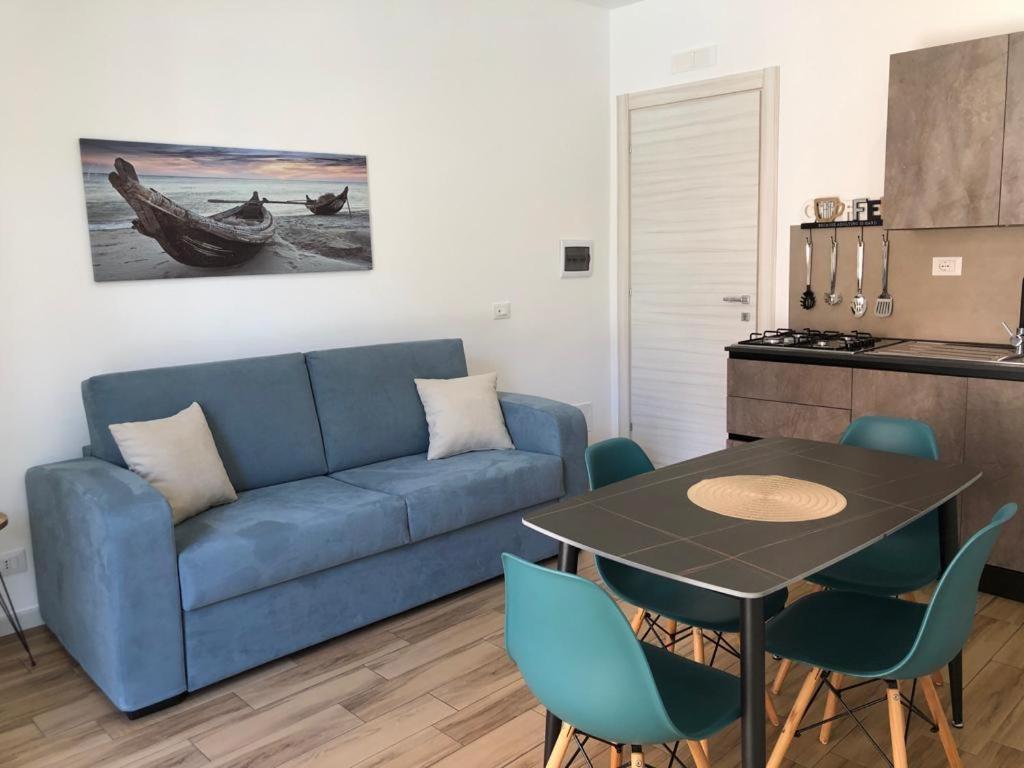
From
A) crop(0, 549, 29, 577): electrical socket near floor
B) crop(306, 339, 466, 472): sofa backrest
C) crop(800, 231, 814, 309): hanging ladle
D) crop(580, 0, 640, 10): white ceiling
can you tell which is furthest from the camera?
crop(580, 0, 640, 10): white ceiling

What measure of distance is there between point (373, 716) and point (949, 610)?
1705mm

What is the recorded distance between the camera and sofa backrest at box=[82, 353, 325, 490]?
3.14 meters

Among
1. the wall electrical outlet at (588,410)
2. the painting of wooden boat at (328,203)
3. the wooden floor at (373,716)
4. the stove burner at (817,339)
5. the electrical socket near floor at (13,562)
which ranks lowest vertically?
the wooden floor at (373,716)

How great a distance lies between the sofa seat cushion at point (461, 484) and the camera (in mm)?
3273

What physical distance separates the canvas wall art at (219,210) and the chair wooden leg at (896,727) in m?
2.97

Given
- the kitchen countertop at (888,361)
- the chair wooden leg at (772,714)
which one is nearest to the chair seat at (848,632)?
the chair wooden leg at (772,714)

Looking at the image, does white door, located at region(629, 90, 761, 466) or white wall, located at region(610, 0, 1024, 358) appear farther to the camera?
white door, located at region(629, 90, 761, 466)

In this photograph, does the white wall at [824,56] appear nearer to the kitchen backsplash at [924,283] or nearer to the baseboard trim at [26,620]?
the kitchen backsplash at [924,283]

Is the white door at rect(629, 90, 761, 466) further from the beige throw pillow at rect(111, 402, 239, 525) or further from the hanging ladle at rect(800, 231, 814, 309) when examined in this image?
the beige throw pillow at rect(111, 402, 239, 525)

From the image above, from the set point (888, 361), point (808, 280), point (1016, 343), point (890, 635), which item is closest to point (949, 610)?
point (890, 635)

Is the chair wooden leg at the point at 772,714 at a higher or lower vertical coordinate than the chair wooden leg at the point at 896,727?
lower

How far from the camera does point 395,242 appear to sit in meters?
4.30

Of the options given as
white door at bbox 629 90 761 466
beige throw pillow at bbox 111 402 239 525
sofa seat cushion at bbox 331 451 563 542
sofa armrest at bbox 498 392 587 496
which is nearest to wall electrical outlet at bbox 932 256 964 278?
white door at bbox 629 90 761 466

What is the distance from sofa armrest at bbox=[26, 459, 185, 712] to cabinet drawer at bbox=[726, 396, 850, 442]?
2.71 metres
